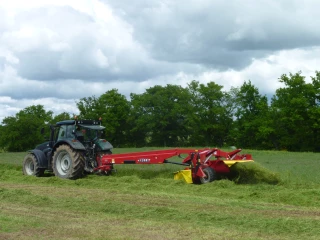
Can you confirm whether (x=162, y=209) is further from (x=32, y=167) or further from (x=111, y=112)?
(x=111, y=112)

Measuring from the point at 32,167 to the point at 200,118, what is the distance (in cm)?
4811

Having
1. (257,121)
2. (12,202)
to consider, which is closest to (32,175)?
(12,202)

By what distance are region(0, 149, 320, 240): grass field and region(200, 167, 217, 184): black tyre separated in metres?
0.35

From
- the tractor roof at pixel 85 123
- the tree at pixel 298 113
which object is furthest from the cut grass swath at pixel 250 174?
the tree at pixel 298 113

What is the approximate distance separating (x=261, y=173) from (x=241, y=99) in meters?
47.8

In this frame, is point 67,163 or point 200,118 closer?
point 67,163

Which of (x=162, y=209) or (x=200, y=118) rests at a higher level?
(x=200, y=118)

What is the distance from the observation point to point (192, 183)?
14.3 metres

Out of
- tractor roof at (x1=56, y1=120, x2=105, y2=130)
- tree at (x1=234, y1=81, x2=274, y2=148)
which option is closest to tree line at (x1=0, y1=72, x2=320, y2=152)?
tree at (x1=234, y1=81, x2=274, y2=148)

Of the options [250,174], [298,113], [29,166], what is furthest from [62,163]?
[298,113]

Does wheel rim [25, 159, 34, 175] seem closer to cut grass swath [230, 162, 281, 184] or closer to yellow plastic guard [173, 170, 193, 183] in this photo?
yellow plastic guard [173, 170, 193, 183]

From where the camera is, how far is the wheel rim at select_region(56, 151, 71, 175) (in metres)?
16.9

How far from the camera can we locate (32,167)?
18.4m

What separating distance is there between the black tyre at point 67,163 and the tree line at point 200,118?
37.8 metres
